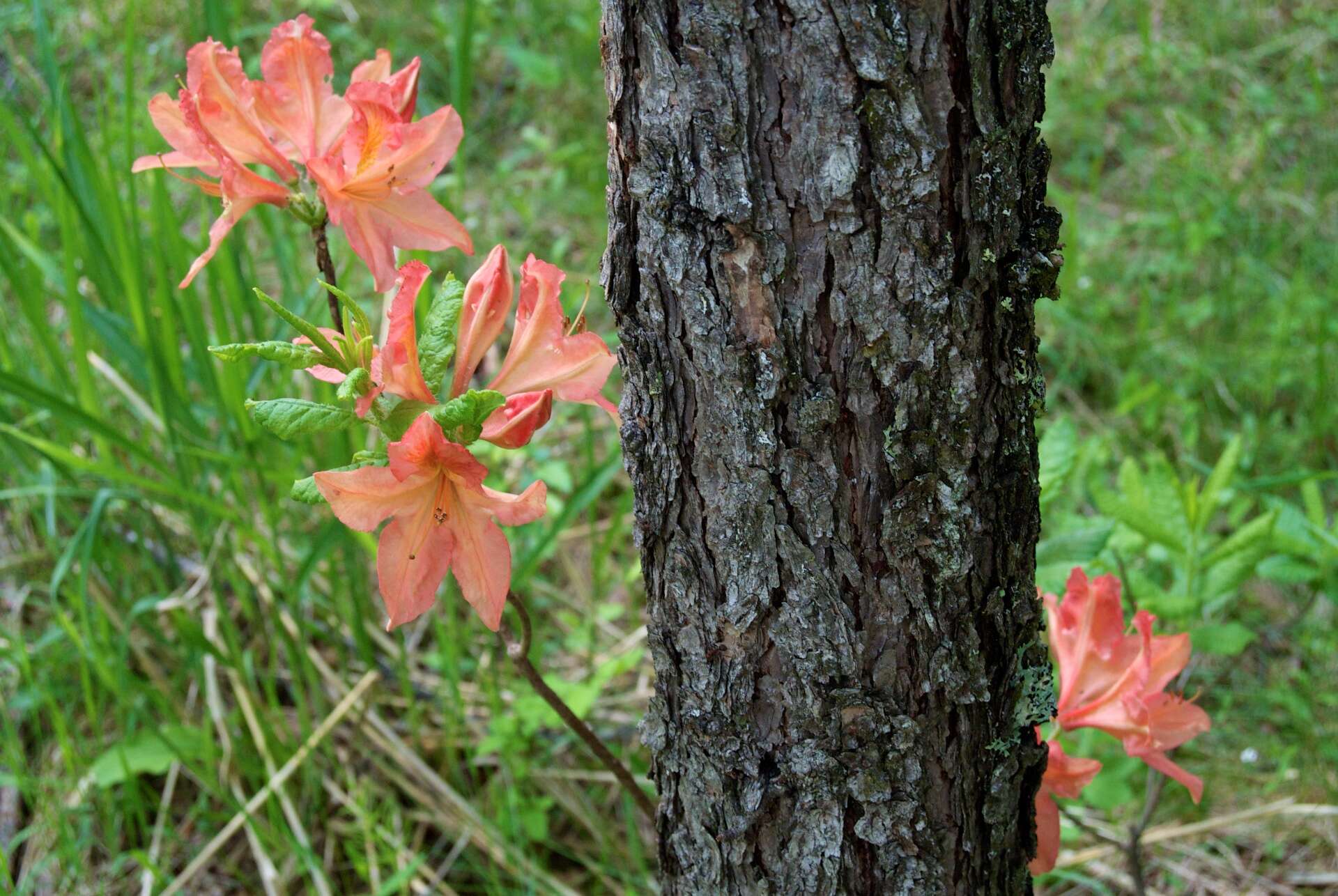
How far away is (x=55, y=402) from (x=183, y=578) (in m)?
0.64

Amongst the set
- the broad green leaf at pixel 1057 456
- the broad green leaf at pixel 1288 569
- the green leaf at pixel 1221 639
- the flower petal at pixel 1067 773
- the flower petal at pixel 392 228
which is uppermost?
the flower petal at pixel 392 228

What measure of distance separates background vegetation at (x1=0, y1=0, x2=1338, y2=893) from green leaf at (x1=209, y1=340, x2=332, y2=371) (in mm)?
957

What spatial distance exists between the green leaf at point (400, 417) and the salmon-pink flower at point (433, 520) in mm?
41

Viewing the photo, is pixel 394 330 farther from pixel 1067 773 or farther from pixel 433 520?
pixel 1067 773

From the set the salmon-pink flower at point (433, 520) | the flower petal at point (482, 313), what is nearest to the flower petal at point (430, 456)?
the salmon-pink flower at point (433, 520)

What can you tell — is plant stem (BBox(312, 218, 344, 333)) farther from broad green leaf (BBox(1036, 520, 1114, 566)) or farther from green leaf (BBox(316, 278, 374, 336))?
broad green leaf (BBox(1036, 520, 1114, 566))

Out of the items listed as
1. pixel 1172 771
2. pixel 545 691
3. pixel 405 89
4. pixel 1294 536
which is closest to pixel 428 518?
pixel 545 691

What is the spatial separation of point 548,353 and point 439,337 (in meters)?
0.10

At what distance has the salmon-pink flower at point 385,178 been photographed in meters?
1.01

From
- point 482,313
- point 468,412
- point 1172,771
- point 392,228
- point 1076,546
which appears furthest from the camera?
point 1076,546

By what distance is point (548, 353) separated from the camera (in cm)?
98

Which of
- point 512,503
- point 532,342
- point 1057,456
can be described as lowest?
point 1057,456

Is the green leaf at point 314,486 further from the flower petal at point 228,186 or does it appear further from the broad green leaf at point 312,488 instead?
the flower petal at point 228,186

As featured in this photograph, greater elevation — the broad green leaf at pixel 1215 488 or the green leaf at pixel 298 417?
the green leaf at pixel 298 417
